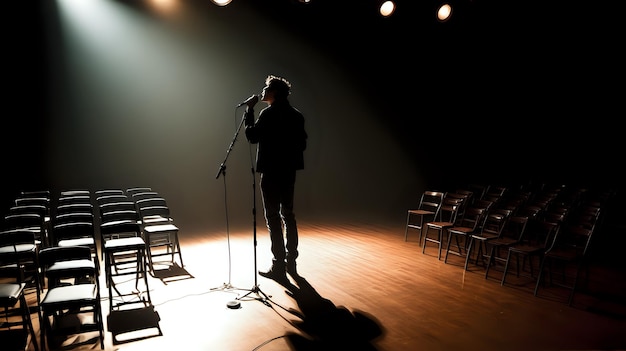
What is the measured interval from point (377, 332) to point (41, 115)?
20.5 ft

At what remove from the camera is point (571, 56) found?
812cm

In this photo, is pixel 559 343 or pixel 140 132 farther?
pixel 140 132

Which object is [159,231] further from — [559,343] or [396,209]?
[396,209]

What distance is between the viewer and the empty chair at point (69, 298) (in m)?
2.71

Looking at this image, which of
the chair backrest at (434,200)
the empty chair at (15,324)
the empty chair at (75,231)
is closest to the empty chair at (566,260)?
the chair backrest at (434,200)

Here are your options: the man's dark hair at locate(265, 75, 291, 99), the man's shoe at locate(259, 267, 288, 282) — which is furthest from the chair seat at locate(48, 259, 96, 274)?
the man's dark hair at locate(265, 75, 291, 99)

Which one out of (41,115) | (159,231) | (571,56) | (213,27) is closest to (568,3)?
(571,56)

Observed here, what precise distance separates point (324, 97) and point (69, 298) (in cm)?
696

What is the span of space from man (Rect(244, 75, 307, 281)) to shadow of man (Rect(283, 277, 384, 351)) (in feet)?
2.57

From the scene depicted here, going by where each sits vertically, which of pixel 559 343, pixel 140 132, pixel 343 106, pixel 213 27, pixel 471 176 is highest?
pixel 213 27

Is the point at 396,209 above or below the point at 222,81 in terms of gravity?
below

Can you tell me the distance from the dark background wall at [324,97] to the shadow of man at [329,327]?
419 cm

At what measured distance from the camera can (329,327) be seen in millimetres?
3301

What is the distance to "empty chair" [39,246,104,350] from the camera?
8.91 ft
